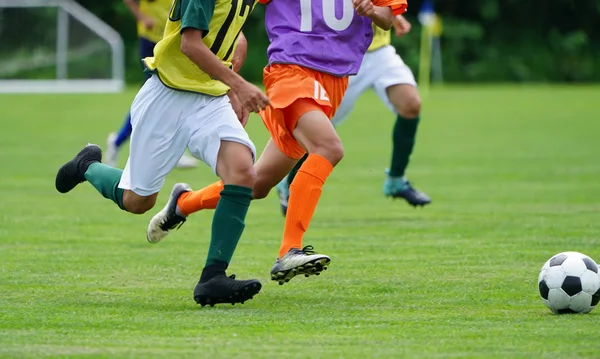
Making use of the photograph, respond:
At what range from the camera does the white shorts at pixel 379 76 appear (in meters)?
9.40

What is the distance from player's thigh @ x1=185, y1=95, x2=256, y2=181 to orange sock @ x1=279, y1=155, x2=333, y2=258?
1.65ft

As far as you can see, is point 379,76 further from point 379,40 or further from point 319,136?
point 319,136

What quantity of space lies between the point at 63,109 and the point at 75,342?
1904 cm

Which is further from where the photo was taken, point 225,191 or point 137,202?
point 137,202

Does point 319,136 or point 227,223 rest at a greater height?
point 319,136

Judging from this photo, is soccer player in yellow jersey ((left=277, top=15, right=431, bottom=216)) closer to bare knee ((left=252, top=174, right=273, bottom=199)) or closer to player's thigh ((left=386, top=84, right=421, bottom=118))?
player's thigh ((left=386, top=84, right=421, bottom=118))

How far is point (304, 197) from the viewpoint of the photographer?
6285mm

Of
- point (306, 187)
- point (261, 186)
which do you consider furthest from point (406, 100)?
point (306, 187)

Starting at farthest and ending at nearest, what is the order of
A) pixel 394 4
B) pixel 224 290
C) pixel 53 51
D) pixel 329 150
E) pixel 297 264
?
pixel 53 51 < pixel 394 4 < pixel 329 150 < pixel 297 264 < pixel 224 290

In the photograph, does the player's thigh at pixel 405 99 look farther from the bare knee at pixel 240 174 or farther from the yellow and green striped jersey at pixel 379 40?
the bare knee at pixel 240 174

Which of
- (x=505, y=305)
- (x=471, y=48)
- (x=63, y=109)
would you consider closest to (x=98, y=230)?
(x=505, y=305)

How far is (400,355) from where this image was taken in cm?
452

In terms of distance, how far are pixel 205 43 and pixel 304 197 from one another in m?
1.00

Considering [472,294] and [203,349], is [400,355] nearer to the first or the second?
[203,349]
